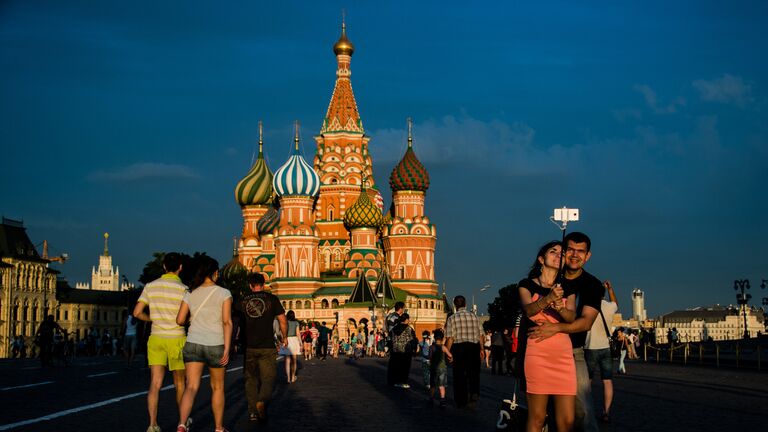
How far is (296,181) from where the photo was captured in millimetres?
102750

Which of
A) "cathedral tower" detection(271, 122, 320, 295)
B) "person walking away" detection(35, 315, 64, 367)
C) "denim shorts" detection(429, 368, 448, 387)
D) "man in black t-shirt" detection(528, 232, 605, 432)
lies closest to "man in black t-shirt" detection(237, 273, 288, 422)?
"denim shorts" detection(429, 368, 448, 387)

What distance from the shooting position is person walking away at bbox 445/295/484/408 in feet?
52.4

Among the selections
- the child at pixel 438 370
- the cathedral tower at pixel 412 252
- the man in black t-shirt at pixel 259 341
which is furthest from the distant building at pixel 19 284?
the man in black t-shirt at pixel 259 341

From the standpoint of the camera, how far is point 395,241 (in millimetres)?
105625

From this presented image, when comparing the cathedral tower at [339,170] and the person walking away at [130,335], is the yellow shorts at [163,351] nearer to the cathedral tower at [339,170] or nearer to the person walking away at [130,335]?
the person walking away at [130,335]

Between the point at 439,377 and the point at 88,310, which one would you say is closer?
the point at 439,377

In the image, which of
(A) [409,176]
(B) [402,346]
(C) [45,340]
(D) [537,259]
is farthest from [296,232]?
(D) [537,259]

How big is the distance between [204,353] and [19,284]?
9311 cm

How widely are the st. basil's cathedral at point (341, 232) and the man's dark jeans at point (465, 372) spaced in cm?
7562

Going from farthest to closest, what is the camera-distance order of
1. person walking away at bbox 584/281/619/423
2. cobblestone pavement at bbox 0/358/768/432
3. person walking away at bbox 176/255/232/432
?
person walking away at bbox 584/281/619/423 → cobblestone pavement at bbox 0/358/768/432 → person walking away at bbox 176/255/232/432

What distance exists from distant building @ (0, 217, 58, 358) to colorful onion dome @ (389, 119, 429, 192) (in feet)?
110

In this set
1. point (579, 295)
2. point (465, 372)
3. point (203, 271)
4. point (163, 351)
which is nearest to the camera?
point (579, 295)

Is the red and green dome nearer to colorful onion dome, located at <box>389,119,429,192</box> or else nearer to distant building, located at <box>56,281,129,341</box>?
colorful onion dome, located at <box>389,119,429,192</box>

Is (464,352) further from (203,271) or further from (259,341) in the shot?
(203,271)
